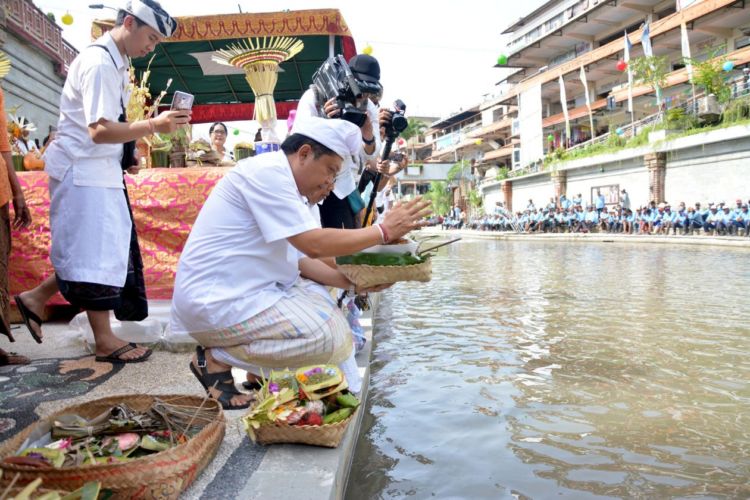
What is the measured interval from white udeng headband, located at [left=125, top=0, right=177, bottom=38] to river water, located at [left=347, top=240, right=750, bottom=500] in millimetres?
2221

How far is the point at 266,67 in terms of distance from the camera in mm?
5688

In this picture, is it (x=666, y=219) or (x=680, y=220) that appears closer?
(x=680, y=220)

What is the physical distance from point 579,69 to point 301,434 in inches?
1439

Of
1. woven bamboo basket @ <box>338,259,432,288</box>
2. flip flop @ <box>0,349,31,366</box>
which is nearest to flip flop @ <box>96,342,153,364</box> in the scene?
flip flop @ <box>0,349,31,366</box>

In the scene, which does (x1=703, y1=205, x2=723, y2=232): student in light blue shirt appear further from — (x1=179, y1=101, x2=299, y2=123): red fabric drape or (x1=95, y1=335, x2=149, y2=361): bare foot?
(x1=95, y1=335, x2=149, y2=361): bare foot

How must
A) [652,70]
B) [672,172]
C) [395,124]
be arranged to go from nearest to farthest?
[395,124]
[672,172]
[652,70]

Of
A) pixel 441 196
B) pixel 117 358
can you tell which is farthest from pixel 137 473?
pixel 441 196

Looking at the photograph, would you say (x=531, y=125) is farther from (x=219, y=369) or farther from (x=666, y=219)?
(x=219, y=369)

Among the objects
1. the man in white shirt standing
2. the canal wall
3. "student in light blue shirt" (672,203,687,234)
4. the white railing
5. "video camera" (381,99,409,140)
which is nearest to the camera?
the man in white shirt standing

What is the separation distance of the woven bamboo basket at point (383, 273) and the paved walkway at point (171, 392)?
0.61 metres

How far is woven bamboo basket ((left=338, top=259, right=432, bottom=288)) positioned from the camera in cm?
236

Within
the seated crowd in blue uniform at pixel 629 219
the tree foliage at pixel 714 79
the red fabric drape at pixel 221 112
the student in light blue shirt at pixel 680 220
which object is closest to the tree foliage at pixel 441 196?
the seated crowd in blue uniform at pixel 629 219

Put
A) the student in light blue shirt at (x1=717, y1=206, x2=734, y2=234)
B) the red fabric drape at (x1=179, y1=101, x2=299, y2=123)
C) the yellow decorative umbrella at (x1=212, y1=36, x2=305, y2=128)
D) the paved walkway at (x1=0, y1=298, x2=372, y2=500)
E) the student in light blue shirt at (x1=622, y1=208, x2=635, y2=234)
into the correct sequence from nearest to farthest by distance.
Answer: the paved walkway at (x1=0, y1=298, x2=372, y2=500) → the yellow decorative umbrella at (x1=212, y1=36, x2=305, y2=128) → the red fabric drape at (x1=179, y1=101, x2=299, y2=123) → the student in light blue shirt at (x1=717, y1=206, x2=734, y2=234) → the student in light blue shirt at (x1=622, y1=208, x2=635, y2=234)

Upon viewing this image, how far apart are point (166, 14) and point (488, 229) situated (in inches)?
1256
